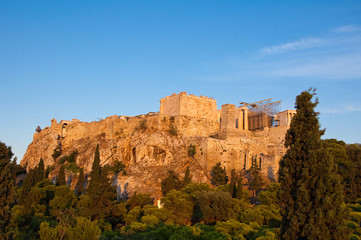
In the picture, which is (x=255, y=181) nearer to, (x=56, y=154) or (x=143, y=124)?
(x=143, y=124)

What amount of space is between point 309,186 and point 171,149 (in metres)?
27.5

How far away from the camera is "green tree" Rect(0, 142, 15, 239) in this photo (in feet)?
60.6

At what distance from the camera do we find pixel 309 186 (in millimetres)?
13281

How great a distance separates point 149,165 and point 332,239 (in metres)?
28.4

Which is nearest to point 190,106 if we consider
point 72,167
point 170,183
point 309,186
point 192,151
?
point 192,151

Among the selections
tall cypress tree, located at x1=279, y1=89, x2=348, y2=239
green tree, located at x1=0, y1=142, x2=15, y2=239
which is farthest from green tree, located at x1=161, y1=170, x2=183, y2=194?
tall cypress tree, located at x1=279, y1=89, x2=348, y2=239

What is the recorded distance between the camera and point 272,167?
3584cm

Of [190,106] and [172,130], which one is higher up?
[190,106]

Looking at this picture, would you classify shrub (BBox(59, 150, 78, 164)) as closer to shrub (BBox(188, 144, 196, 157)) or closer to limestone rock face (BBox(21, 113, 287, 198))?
limestone rock face (BBox(21, 113, 287, 198))

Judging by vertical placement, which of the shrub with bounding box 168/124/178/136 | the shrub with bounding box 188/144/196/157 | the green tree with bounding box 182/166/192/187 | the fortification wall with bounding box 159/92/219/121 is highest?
the fortification wall with bounding box 159/92/219/121

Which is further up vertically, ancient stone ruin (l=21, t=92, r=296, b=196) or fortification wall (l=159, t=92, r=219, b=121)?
fortification wall (l=159, t=92, r=219, b=121)

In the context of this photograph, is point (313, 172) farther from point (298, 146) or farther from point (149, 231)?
point (149, 231)

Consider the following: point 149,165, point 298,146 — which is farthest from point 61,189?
point 298,146

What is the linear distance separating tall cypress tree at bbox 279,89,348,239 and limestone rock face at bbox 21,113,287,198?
22.4 metres
